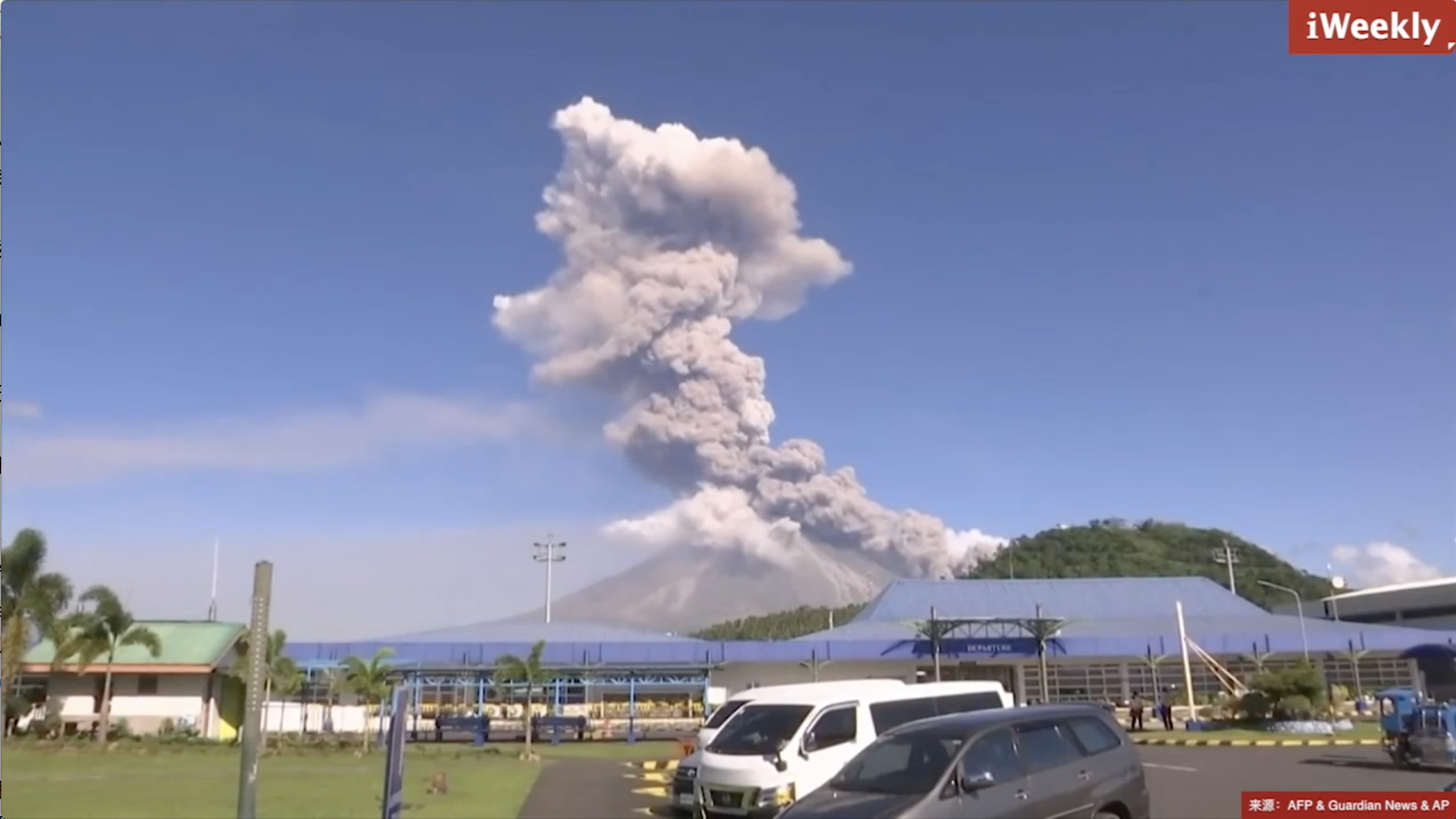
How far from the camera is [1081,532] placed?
143 m

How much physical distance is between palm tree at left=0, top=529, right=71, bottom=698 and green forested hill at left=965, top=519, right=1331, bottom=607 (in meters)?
→ 101

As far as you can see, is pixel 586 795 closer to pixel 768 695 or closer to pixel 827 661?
pixel 768 695

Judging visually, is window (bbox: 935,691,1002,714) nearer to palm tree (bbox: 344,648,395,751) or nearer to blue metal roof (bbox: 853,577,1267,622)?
palm tree (bbox: 344,648,395,751)

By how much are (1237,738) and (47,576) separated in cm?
3957

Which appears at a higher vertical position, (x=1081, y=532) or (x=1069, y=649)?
(x=1081, y=532)

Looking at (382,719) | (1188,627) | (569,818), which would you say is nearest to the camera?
(569,818)

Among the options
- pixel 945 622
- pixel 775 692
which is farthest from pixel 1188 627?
pixel 775 692

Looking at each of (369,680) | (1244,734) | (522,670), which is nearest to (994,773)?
(522,670)

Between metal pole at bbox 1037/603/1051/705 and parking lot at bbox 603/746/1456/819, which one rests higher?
metal pole at bbox 1037/603/1051/705

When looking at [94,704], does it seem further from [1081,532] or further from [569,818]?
[1081,532]

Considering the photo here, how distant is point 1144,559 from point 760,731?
128254mm

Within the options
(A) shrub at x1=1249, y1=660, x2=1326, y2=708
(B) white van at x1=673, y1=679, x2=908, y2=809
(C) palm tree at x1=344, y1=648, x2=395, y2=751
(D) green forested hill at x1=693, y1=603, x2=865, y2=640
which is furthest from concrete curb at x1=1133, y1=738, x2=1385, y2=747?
(D) green forested hill at x1=693, y1=603, x2=865, y2=640

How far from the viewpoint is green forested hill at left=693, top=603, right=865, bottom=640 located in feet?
389

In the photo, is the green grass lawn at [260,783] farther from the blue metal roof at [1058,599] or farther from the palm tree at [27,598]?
the blue metal roof at [1058,599]
